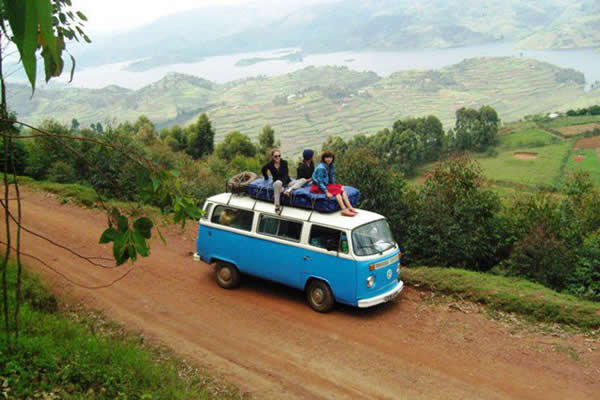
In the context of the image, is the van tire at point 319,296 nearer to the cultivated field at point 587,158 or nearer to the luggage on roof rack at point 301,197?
the luggage on roof rack at point 301,197

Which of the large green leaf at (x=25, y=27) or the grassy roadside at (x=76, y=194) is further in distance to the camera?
the grassy roadside at (x=76, y=194)

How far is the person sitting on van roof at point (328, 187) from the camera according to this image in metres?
10.4

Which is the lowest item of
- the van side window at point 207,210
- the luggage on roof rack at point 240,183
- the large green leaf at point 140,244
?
the van side window at point 207,210

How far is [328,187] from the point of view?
1070 centimetres

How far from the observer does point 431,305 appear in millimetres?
10828

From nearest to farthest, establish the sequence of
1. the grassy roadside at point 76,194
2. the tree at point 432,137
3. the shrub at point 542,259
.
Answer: the shrub at point 542,259
the grassy roadside at point 76,194
the tree at point 432,137

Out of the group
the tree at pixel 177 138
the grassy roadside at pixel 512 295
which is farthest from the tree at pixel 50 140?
the tree at pixel 177 138

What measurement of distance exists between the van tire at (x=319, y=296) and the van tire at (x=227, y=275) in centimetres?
196

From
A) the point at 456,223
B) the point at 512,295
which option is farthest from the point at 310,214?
the point at 456,223

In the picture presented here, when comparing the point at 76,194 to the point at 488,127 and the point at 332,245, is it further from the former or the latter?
the point at 488,127

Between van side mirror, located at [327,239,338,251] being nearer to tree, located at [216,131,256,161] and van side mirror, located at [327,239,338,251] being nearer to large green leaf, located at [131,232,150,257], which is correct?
large green leaf, located at [131,232,150,257]

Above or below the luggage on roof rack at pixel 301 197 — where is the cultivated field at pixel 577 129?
below

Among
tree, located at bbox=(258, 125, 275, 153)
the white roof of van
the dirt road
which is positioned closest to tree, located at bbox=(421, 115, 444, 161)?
tree, located at bbox=(258, 125, 275, 153)

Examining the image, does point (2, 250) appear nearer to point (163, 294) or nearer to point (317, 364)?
point (163, 294)
